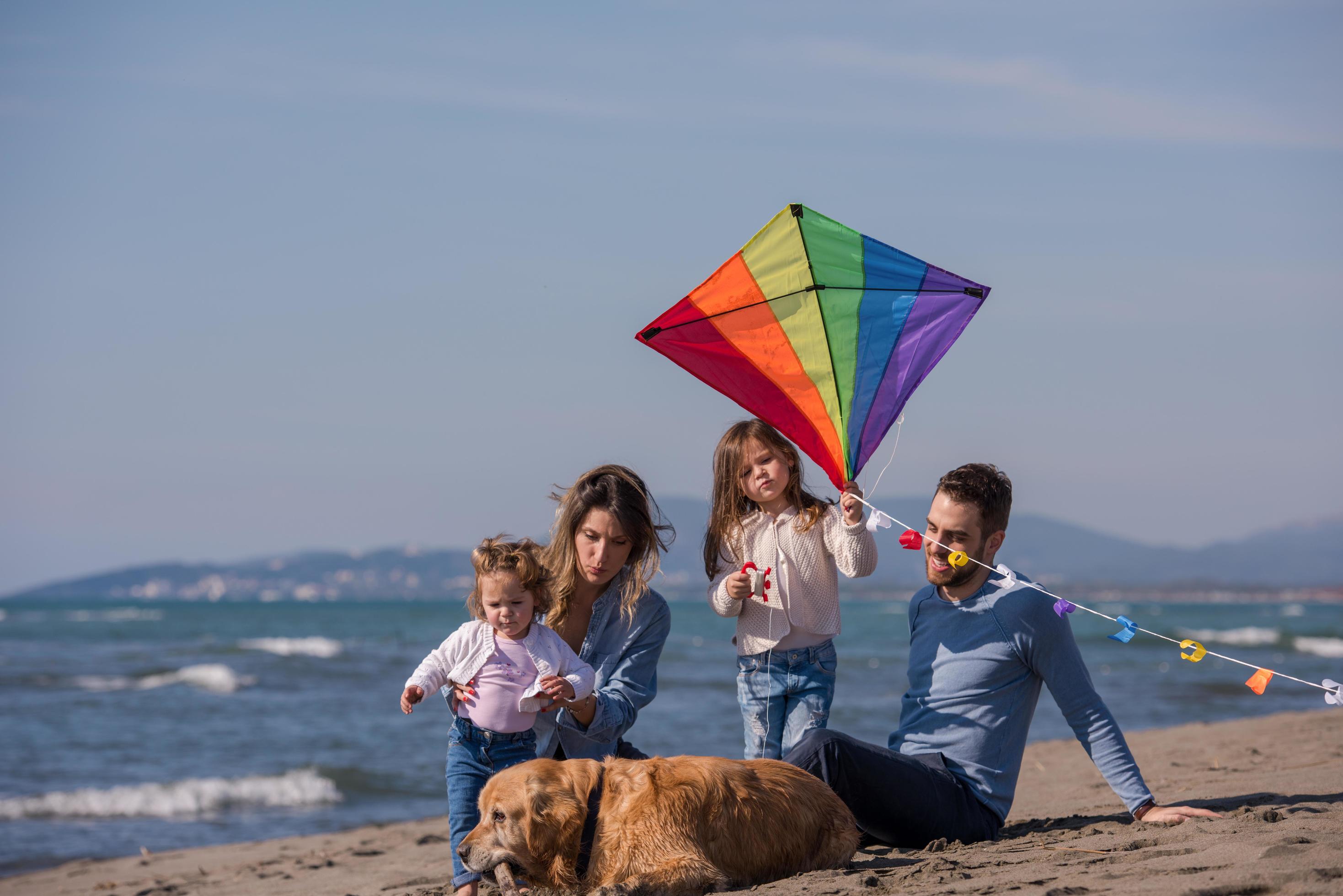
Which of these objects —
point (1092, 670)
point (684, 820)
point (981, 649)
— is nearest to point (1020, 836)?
point (981, 649)

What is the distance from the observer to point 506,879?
10.5 feet

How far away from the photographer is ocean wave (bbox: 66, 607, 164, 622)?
50625 mm

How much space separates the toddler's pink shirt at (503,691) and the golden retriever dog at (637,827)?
2.43ft

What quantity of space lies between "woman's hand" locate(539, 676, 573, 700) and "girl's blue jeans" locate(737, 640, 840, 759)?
93 cm

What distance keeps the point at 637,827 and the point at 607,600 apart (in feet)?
4.80

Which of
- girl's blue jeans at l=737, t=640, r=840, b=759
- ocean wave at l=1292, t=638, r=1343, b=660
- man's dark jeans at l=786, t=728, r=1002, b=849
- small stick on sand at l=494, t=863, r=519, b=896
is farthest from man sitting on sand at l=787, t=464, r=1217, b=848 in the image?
ocean wave at l=1292, t=638, r=1343, b=660

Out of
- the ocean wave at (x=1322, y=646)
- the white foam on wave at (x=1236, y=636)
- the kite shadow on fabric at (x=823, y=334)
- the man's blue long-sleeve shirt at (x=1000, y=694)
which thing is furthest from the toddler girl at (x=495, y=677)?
the white foam on wave at (x=1236, y=636)

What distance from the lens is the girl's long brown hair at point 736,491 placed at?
16.3ft

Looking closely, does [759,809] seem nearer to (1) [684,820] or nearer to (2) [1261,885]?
(1) [684,820]

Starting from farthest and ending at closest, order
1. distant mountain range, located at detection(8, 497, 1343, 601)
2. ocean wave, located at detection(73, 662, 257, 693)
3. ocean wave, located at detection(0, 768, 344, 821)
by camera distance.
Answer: distant mountain range, located at detection(8, 497, 1343, 601)
ocean wave, located at detection(73, 662, 257, 693)
ocean wave, located at detection(0, 768, 344, 821)

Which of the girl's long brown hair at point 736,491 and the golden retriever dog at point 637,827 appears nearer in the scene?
the golden retriever dog at point 637,827

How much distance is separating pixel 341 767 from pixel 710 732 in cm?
405

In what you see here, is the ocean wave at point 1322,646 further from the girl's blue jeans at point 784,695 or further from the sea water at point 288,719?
the girl's blue jeans at point 784,695

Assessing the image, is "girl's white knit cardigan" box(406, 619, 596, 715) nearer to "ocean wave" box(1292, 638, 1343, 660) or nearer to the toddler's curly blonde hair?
the toddler's curly blonde hair
